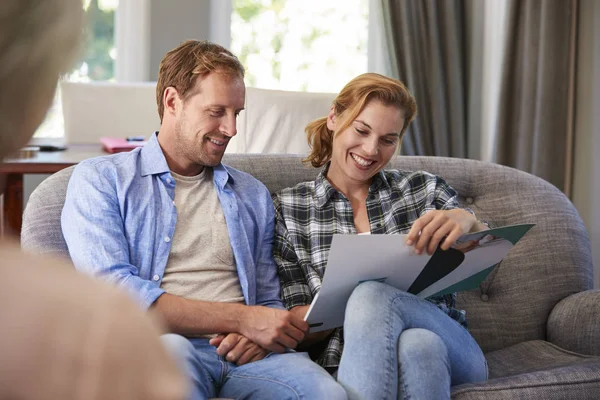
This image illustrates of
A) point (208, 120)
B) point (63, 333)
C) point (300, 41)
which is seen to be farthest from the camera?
point (300, 41)

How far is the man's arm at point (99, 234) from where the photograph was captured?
178 cm

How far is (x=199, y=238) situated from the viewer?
6.43ft

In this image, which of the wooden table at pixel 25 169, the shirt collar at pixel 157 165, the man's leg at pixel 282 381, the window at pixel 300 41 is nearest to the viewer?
the man's leg at pixel 282 381


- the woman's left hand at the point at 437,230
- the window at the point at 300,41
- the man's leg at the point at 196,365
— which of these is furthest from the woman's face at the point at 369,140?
the window at the point at 300,41

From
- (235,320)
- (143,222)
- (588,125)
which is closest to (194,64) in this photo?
(143,222)

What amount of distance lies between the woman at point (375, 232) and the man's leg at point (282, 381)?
0.07 metres

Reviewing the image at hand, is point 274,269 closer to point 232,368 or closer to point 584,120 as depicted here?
point 232,368

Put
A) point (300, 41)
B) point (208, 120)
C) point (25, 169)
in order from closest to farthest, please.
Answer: point (208, 120) → point (25, 169) → point (300, 41)

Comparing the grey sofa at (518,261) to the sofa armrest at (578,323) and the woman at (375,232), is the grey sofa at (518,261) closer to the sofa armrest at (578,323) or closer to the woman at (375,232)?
the sofa armrest at (578,323)

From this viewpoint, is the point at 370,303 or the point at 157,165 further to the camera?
the point at 157,165

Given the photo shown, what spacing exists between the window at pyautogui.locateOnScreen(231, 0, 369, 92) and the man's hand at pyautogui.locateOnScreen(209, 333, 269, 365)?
10.9ft

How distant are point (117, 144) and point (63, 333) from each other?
3.11 metres

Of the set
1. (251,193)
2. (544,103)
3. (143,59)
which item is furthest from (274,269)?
(143,59)

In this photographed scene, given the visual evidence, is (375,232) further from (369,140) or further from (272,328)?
(272,328)
